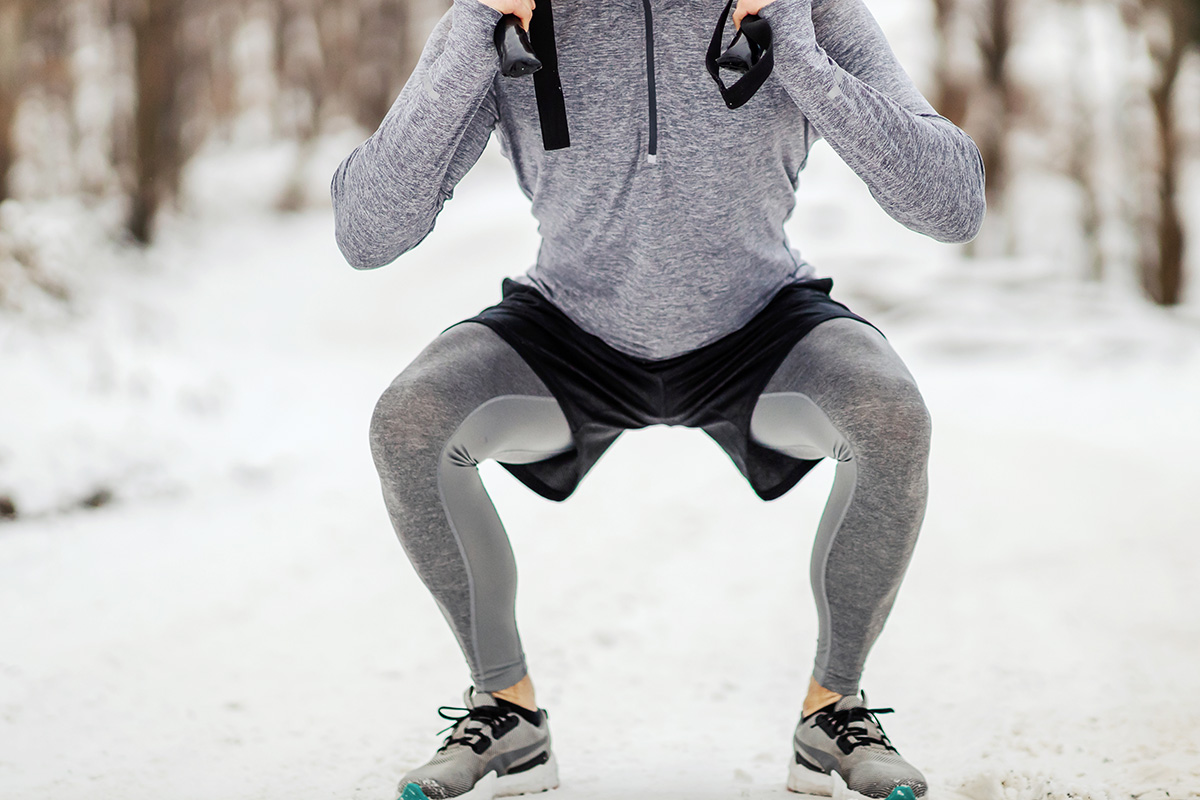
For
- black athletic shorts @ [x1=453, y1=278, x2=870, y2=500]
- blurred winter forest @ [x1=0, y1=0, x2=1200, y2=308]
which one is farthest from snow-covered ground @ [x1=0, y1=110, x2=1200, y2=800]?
blurred winter forest @ [x1=0, y1=0, x2=1200, y2=308]

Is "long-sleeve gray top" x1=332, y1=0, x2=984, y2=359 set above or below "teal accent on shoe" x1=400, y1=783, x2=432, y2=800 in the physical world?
above

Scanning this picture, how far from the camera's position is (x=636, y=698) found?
2088 mm

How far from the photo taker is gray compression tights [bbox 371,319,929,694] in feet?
4.33

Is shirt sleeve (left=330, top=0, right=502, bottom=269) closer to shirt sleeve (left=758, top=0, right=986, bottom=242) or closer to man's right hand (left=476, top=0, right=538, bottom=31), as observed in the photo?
man's right hand (left=476, top=0, right=538, bottom=31)

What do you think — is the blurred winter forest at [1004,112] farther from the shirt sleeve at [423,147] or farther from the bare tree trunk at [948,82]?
the shirt sleeve at [423,147]

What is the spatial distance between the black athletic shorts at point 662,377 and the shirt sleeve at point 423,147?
0.20 meters

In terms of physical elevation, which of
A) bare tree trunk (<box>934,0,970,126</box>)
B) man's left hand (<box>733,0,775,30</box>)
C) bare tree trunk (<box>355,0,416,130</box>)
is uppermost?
bare tree trunk (<box>355,0,416,130</box>)

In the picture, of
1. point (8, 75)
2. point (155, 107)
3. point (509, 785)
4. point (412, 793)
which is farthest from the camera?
point (155, 107)

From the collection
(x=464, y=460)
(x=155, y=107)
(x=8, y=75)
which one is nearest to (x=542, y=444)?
(x=464, y=460)

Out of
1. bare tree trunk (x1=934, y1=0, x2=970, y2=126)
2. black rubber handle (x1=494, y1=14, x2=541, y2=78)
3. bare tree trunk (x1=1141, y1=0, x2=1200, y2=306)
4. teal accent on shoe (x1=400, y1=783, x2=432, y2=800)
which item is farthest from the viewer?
bare tree trunk (x1=934, y1=0, x2=970, y2=126)

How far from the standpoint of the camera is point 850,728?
55.9 inches

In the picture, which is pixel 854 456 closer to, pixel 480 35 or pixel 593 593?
pixel 480 35

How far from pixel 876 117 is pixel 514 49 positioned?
469 mm

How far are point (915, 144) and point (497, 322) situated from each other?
0.64 m
